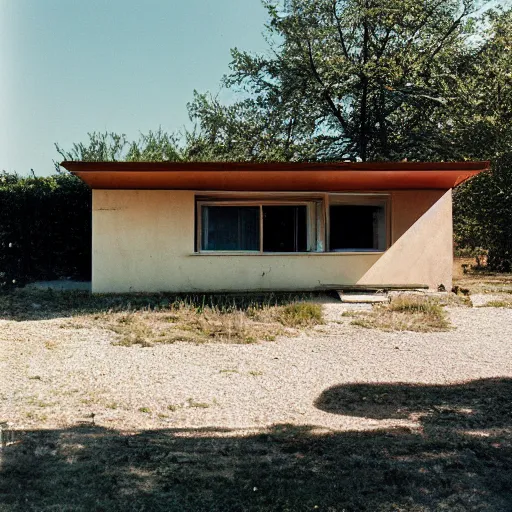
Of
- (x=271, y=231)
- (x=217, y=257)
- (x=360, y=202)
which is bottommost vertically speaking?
(x=217, y=257)

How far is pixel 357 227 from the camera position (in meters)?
12.1

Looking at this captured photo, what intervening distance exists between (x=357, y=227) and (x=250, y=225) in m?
2.34

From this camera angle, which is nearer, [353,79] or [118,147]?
[353,79]

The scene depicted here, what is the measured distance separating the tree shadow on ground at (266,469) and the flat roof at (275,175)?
6.63m

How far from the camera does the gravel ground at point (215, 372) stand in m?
4.57

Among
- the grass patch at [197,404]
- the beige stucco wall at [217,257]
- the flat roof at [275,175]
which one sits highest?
the flat roof at [275,175]

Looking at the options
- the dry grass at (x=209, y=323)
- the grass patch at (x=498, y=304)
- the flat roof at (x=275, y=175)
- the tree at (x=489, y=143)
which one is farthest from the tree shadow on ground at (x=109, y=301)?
the tree at (x=489, y=143)

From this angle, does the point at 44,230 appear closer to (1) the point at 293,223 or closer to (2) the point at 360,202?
(1) the point at 293,223

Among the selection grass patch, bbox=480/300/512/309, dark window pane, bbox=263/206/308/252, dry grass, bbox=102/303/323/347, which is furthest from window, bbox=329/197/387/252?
dry grass, bbox=102/303/323/347

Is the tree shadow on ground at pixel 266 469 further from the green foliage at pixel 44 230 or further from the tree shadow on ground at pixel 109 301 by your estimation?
the green foliage at pixel 44 230

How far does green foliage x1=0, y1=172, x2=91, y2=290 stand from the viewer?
44.0ft

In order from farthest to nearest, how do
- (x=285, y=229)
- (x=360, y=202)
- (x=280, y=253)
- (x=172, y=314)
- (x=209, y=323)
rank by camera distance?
(x=360, y=202) → (x=285, y=229) → (x=280, y=253) → (x=172, y=314) → (x=209, y=323)

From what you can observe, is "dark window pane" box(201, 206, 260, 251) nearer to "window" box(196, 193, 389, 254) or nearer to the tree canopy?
"window" box(196, 193, 389, 254)

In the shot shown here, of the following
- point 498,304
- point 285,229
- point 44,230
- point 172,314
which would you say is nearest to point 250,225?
point 285,229
